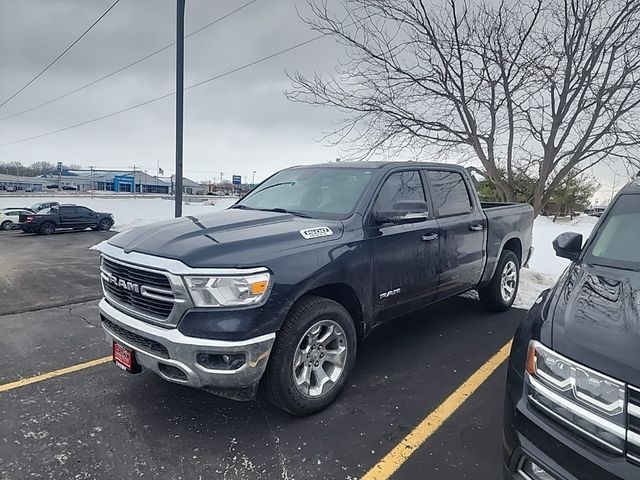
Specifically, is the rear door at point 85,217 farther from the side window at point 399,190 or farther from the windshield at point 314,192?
the side window at point 399,190

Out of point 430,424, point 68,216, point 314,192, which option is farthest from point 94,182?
point 430,424

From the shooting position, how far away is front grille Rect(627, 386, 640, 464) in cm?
145

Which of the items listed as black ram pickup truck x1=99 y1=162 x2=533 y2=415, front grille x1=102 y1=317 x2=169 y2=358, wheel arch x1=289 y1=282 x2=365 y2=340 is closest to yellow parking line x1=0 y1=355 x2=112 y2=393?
black ram pickup truck x1=99 y1=162 x2=533 y2=415

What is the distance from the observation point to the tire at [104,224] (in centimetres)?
2171

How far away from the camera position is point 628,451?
1465 mm

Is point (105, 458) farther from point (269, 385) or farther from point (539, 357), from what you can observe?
point (539, 357)

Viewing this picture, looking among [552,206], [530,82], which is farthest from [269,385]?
[552,206]

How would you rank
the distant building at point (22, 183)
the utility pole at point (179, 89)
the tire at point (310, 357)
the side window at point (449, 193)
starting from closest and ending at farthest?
the tire at point (310, 357) < the side window at point (449, 193) < the utility pole at point (179, 89) < the distant building at point (22, 183)

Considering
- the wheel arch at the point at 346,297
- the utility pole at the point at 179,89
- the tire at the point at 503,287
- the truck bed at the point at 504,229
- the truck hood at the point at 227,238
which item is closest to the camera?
the truck hood at the point at 227,238

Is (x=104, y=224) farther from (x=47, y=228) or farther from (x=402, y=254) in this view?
(x=402, y=254)

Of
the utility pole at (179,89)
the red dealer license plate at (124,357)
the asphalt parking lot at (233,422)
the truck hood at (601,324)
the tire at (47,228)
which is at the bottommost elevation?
the tire at (47,228)

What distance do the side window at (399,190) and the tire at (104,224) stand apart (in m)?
21.5

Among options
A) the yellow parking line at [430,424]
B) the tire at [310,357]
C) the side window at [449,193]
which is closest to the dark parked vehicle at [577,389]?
the yellow parking line at [430,424]

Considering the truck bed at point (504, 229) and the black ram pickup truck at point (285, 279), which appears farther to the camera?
the truck bed at point (504, 229)
